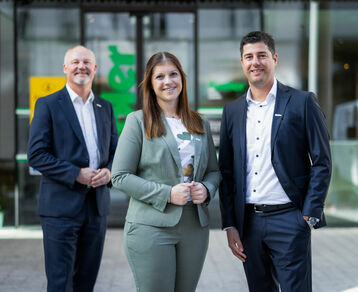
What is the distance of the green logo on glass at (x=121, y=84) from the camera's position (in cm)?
770

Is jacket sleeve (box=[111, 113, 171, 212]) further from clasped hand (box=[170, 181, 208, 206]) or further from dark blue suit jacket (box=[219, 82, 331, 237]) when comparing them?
dark blue suit jacket (box=[219, 82, 331, 237])

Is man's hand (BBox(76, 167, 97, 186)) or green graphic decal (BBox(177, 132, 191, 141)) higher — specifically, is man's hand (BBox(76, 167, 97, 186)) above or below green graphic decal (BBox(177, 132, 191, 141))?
below

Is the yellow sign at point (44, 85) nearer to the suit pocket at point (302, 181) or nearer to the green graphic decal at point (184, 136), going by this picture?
the green graphic decal at point (184, 136)

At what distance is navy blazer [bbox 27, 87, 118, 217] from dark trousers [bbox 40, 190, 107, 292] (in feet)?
0.26

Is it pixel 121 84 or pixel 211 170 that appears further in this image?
pixel 121 84

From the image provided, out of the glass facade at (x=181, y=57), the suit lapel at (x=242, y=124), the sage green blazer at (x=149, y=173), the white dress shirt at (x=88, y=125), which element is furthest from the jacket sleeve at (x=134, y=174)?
the glass facade at (x=181, y=57)

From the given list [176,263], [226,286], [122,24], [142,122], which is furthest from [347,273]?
[122,24]

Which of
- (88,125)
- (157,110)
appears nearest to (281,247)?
(157,110)

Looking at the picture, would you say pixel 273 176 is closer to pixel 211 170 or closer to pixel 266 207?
pixel 266 207

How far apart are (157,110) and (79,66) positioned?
0.94m

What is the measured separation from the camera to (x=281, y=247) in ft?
9.80

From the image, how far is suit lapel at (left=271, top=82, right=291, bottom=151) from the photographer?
297cm

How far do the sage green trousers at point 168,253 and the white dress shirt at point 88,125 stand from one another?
895 millimetres

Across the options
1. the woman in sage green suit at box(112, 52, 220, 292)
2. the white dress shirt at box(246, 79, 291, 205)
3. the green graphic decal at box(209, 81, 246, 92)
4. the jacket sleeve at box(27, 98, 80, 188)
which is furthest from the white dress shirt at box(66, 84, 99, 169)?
the green graphic decal at box(209, 81, 246, 92)
